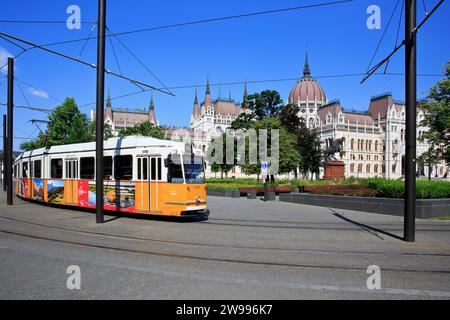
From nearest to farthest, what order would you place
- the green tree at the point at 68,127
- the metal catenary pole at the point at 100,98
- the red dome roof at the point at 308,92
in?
the metal catenary pole at the point at 100,98 < the green tree at the point at 68,127 < the red dome roof at the point at 308,92

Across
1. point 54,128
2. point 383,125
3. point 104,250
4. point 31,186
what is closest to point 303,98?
point 383,125

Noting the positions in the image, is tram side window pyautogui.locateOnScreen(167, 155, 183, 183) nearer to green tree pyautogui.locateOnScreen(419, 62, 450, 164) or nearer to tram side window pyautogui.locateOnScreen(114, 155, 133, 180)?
tram side window pyautogui.locateOnScreen(114, 155, 133, 180)

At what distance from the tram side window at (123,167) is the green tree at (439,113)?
2570 centimetres

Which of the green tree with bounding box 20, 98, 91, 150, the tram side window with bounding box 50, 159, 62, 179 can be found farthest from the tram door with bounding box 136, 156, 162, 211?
the green tree with bounding box 20, 98, 91, 150

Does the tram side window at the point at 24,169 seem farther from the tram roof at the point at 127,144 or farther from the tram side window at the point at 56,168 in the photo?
the tram roof at the point at 127,144

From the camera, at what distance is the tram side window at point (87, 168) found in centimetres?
1519

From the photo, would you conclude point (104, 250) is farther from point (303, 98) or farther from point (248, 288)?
point (303, 98)

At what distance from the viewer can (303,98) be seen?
141m

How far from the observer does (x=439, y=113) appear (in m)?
29.2

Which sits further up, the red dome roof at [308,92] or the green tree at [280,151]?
the red dome roof at [308,92]

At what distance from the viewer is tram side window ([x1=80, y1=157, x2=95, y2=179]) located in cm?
1519

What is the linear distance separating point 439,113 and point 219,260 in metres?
29.3

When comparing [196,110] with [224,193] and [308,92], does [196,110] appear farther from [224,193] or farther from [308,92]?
[224,193]

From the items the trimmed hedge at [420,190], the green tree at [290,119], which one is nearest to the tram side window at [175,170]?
the trimmed hedge at [420,190]
